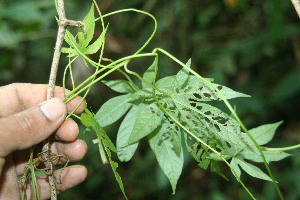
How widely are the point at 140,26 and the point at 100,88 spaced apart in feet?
2.30

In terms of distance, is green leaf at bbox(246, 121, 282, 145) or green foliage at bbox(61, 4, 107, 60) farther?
green leaf at bbox(246, 121, 282, 145)

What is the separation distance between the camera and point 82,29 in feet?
3.64

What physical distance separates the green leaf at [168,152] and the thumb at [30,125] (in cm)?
31

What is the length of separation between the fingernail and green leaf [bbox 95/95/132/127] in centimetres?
11

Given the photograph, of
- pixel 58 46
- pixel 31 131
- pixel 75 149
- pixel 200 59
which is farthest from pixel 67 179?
pixel 200 59

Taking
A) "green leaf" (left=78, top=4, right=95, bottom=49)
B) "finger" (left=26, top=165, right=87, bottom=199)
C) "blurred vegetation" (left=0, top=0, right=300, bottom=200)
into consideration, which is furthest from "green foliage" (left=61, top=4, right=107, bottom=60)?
"blurred vegetation" (left=0, top=0, right=300, bottom=200)

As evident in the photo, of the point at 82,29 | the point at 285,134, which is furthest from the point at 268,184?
the point at 82,29

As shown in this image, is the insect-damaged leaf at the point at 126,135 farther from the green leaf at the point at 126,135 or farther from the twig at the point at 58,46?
the twig at the point at 58,46

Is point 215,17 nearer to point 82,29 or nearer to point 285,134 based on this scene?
point 285,134

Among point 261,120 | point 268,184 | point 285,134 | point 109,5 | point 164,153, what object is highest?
point 109,5

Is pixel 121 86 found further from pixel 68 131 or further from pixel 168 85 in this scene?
pixel 68 131

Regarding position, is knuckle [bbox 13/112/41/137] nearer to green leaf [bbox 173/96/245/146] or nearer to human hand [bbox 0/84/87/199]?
human hand [bbox 0/84/87/199]

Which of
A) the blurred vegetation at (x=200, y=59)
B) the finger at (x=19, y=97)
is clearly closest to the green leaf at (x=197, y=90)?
the finger at (x=19, y=97)

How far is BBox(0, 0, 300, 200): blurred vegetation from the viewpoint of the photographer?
9.44 feet
